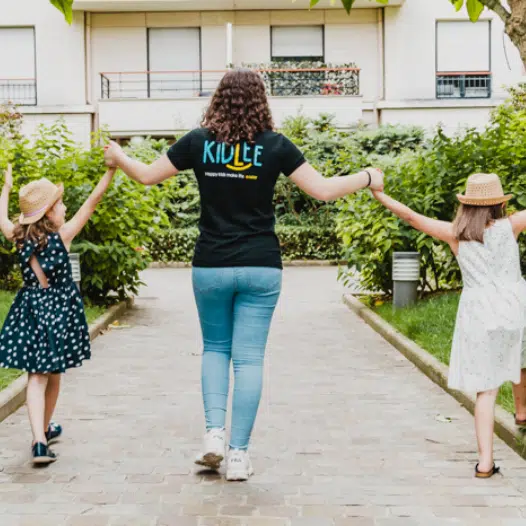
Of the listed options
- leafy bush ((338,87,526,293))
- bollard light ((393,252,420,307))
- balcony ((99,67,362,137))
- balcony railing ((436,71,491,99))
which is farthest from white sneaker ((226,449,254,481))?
balcony railing ((436,71,491,99))

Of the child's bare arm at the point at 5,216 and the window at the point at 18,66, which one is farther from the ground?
the window at the point at 18,66

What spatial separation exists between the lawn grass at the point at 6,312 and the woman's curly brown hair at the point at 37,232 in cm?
198

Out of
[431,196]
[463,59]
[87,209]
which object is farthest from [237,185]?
[463,59]

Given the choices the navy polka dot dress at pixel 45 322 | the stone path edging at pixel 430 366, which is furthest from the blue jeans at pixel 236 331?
the stone path edging at pixel 430 366

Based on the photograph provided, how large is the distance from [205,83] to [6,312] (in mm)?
20150

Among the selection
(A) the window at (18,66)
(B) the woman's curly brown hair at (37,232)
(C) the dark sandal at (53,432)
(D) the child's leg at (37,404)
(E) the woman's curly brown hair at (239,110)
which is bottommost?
(C) the dark sandal at (53,432)

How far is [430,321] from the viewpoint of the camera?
954 cm

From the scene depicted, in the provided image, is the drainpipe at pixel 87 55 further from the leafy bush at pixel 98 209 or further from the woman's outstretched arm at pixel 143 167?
the woman's outstretched arm at pixel 143 167

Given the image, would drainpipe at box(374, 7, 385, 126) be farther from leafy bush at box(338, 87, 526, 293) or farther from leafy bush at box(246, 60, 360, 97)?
leafy bush at box(338, 87, 526, 293)

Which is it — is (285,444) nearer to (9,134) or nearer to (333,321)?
(333,321)

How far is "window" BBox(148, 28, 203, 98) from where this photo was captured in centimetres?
2869

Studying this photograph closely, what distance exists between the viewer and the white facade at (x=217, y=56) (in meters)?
27.6

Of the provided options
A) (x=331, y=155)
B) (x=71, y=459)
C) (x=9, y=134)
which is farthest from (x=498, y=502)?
(x=9, y=134)

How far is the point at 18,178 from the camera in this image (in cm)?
1177
